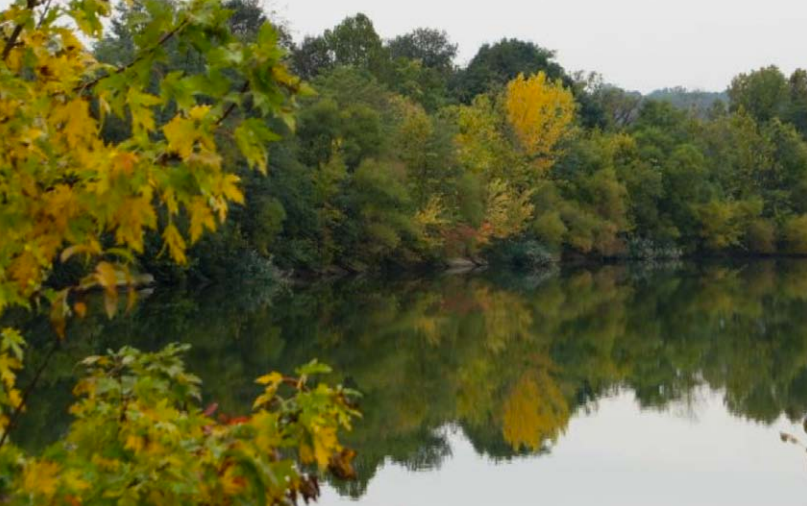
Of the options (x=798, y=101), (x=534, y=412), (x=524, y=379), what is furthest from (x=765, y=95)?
(x=534, y=412)

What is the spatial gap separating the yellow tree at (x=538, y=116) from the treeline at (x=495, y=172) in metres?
0.06

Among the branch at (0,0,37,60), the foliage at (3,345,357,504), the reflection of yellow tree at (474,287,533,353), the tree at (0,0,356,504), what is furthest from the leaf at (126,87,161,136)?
the reflection of yellow tree at (474,287,533,353)

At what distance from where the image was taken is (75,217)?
2697 mm

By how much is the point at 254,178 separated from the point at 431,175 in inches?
346

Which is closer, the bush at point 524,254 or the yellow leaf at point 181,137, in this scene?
the yellow leaf at point 181,137

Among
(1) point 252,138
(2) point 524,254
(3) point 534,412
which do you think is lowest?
(3) point 534,412

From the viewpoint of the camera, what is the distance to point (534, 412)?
16062 mm

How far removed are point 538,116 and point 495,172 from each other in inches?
97.3

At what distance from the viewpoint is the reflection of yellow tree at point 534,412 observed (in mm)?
14492

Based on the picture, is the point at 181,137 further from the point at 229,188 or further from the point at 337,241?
the point at 337,241

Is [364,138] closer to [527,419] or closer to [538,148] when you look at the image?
[538,148]

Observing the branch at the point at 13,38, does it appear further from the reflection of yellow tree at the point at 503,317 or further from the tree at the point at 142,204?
the reflection of yellow tree at the point at 503,317

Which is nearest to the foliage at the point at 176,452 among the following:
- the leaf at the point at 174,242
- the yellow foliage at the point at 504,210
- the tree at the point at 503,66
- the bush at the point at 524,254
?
the leaf at the point at 174,242

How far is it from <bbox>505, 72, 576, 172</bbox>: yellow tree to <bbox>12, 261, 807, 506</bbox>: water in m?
11.4
